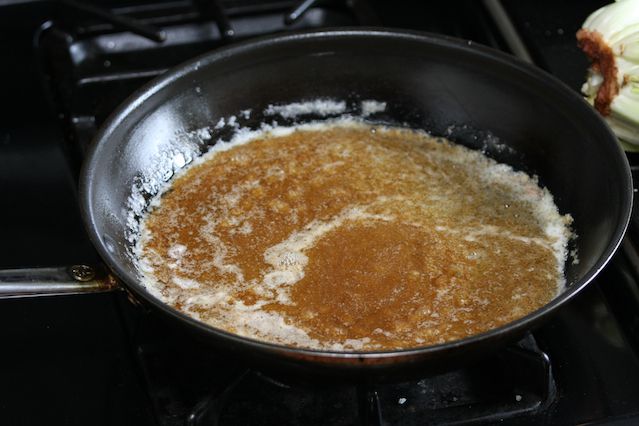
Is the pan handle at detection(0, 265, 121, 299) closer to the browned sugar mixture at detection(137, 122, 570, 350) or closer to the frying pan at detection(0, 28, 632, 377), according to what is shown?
the frying pan at detection(0, 28, 632, 377)

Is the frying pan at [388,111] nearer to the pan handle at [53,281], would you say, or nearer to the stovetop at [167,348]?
the pan handle at [53,281]

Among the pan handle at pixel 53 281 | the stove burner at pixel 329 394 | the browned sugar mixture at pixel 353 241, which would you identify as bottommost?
the stove burner at pixel 329 394

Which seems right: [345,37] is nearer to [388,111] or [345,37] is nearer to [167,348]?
[388,111]

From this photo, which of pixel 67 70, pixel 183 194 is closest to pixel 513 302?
pixel 183 194

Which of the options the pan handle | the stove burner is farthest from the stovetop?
the pan handle

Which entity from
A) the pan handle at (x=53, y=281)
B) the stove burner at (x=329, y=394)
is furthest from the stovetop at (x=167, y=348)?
the pan handle at (x=53, y=281)

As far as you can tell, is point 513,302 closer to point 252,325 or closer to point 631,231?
point 631,231
